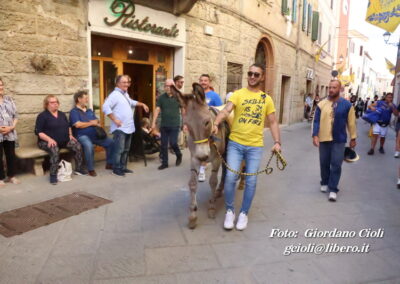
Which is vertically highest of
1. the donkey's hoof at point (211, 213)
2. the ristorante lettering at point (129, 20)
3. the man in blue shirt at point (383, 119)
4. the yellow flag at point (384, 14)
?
the yellow flag at point (384, 14)

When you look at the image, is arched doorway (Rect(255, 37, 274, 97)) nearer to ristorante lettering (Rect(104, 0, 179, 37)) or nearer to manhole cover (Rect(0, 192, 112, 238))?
ristorante lettering (Rect(104, 0, 179, 37))

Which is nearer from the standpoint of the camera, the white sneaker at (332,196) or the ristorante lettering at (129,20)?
the white sneaker at (332,196)

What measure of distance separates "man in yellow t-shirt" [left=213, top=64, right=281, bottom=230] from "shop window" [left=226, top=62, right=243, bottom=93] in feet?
23.2

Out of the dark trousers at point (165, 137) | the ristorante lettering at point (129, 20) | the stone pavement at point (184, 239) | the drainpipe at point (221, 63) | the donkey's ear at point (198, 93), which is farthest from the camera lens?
the drainpipe at point (221, 63)

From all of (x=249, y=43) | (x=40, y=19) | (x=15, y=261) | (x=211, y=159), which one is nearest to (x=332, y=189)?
(x=211, y=159)

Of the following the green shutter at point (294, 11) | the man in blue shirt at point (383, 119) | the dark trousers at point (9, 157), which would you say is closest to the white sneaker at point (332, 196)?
the man in blue shirt at point (383, 119)

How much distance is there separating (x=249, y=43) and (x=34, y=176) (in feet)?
27.6

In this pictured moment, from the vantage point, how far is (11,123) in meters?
4.91

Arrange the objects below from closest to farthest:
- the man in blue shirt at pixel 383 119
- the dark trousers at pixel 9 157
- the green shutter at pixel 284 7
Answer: the dark trousers at pixel 9 157
the man in blue shirt at pixel 383 119
the green shutter at pixel 284 7

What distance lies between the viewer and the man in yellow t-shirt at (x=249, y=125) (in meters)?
3.37

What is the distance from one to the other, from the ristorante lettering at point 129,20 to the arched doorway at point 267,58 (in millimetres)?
6465

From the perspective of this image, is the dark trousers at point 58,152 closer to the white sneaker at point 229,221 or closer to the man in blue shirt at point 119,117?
the man in blue shirt at point 119,117

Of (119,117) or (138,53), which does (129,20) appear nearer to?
(138,53)

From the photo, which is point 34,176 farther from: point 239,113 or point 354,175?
point 354,175
